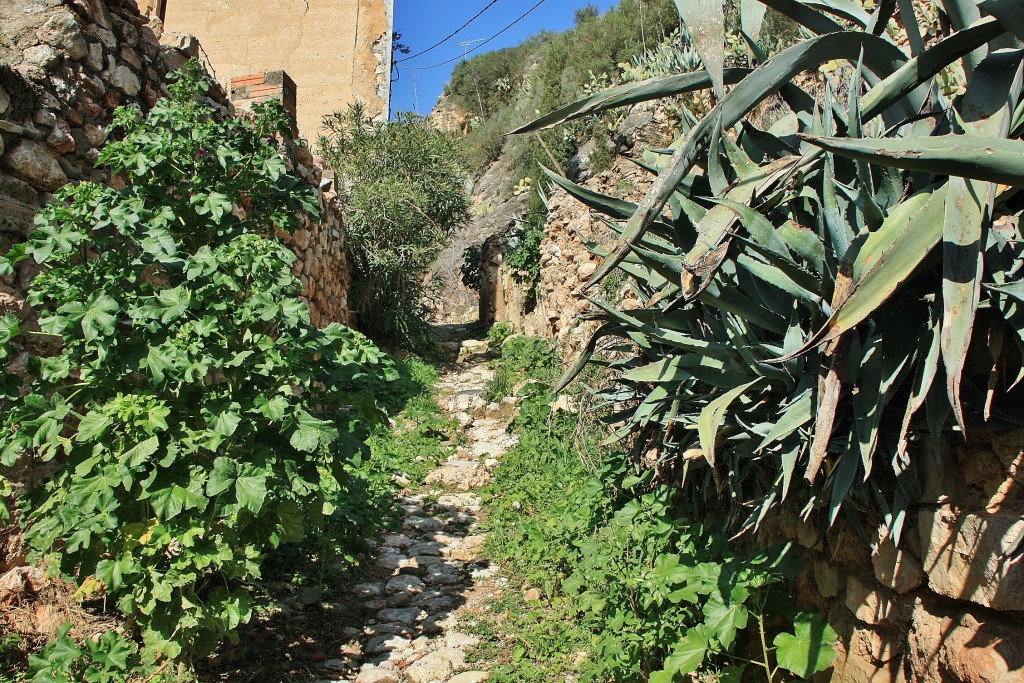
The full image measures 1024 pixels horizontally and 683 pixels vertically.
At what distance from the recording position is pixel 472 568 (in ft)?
14.4

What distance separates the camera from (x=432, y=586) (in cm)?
418

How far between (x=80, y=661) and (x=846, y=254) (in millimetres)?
2822

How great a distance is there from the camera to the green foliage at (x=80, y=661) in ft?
7.92

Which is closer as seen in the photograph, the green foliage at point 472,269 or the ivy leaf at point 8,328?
the ivy leaf at point 8,328

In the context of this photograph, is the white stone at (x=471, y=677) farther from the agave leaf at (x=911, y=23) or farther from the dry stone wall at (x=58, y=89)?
the agave leaf at (x=911, y=23)

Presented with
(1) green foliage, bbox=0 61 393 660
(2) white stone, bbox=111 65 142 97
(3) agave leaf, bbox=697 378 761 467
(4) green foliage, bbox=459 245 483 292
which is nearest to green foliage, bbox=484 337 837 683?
(3) agave leaf, bbox=697 378 761 467

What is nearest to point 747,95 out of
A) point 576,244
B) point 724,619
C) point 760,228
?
point 760,228

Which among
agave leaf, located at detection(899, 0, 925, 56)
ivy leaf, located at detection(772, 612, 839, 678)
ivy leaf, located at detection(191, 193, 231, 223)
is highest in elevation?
agave leaf, located at detection(899, 0, 925, 56)

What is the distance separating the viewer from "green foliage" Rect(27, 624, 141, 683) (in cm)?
241

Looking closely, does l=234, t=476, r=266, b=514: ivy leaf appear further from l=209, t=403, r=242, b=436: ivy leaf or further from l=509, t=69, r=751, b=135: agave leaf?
l=509, t=69, r=751, b=135: agave leaf

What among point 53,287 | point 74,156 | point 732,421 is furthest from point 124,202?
point 732,421

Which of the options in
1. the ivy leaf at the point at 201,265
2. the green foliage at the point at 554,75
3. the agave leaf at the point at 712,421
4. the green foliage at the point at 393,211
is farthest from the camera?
the green foliage at the point at 554,75

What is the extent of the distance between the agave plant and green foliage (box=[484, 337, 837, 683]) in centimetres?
29

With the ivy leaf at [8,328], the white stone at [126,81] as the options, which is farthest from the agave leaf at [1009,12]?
the white stone at [126,81]
